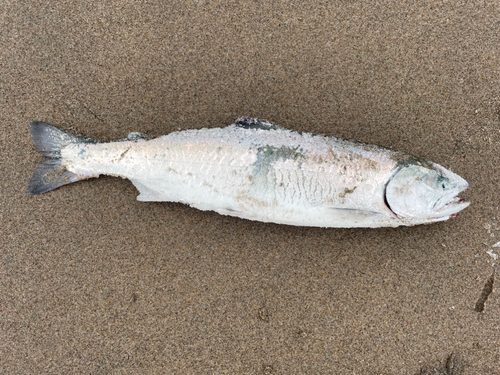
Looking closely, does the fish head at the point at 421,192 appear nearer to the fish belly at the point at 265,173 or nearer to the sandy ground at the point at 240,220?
the fish belly at the point at 265,173

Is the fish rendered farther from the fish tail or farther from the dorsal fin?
the fish tail

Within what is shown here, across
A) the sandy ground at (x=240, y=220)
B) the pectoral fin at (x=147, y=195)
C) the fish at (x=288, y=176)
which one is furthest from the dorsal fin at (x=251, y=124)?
the pectoral fin at (x=147, y=195)

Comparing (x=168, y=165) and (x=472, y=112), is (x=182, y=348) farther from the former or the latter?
(x=472, y=112)

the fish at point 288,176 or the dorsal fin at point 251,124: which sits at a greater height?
the dorsal fin at point 251,124

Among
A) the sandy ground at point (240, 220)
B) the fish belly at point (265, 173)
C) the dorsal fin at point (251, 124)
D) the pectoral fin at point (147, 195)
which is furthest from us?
the sandy ground at point (240, 220)

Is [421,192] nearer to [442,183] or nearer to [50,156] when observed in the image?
[442,183]

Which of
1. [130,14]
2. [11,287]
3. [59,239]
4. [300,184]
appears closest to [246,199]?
[300,184]
